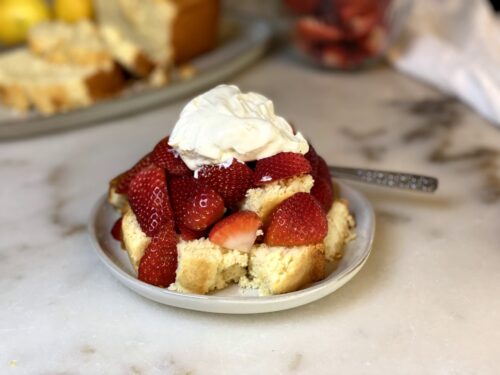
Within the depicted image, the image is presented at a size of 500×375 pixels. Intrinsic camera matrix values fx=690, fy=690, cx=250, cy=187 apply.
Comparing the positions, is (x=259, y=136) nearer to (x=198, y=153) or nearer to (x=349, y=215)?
(x=198, y=153)

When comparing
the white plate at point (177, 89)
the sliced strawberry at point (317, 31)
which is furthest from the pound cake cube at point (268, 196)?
the sliced strawberry at point (317, 31)

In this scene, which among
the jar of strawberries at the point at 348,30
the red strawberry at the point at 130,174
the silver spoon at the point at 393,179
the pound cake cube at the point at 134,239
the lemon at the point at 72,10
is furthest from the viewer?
the lemon at the point at 72,10

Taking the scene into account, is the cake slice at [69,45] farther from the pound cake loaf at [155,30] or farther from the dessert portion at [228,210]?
the dessert portion at [228,210]

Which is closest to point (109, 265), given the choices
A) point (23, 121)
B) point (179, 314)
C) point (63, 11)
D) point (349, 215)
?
point (179, 314)

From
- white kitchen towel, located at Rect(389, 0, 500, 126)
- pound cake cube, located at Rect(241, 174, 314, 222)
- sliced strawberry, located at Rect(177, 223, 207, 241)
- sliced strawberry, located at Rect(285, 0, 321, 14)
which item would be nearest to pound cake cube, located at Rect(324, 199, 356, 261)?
pound cake cube, located at Rect(241, 174, 314, 222)

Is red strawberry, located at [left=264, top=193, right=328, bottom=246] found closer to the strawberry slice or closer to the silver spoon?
the strawberry slice
